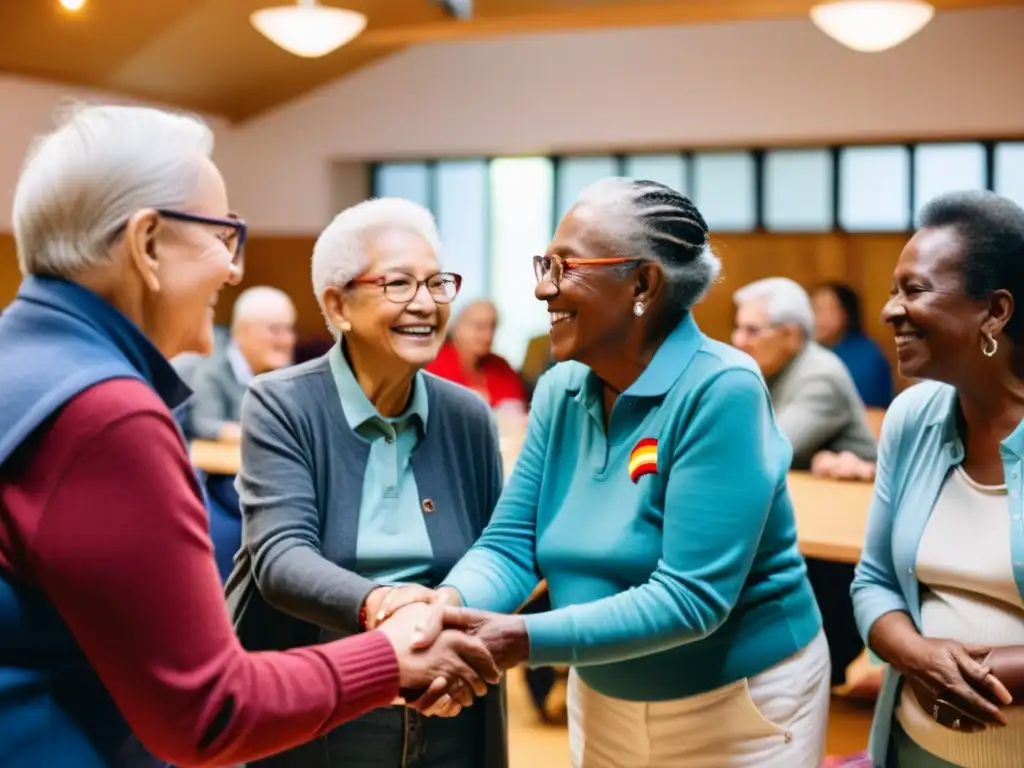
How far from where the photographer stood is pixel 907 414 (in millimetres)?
2004

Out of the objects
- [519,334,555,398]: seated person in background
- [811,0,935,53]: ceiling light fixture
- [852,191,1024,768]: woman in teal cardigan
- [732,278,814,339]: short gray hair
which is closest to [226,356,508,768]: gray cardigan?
[852,191,1024,768]: woman in teal cardigan

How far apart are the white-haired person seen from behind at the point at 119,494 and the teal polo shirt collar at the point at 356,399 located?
65 cm

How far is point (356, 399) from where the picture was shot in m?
2.11

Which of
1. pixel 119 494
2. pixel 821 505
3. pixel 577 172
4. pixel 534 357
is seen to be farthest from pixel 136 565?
pixel 577 172

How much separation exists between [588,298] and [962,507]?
2.20 ft

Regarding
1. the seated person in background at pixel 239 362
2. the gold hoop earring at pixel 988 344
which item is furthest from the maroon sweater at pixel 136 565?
the seated person in background at pixel 239 362

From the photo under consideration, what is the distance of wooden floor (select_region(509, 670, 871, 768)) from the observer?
4.09 m

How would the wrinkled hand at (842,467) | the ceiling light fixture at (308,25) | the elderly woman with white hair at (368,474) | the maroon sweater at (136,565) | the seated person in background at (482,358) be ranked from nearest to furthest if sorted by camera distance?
the maroon sweater at (136,565)
the elderly woman with white hair at (368,474)
the wrinkled hand at (842,467)
the ceiling light fixture at (308,25)
the seated person in background at (482,358)

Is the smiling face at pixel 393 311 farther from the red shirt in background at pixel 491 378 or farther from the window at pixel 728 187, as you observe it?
the window at pixel 728 187

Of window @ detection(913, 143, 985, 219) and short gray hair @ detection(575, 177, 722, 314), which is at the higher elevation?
window @ detection(913, 143, 985, 219)

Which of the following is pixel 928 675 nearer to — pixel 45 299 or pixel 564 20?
pixel 45 299

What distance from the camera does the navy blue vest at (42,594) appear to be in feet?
4.03

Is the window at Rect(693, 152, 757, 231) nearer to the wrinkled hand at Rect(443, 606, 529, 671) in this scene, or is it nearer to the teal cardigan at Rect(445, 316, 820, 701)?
the teal cardigan at Rect(445, 316, 820, 701)

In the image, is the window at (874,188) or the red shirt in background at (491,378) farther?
the window at (874,188)
